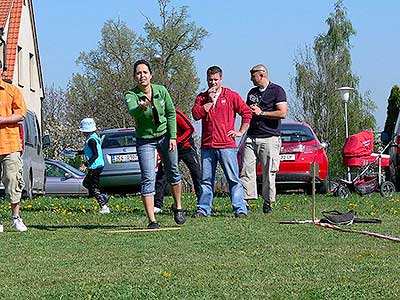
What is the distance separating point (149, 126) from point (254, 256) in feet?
10.3

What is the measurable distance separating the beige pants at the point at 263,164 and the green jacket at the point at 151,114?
2574 mm

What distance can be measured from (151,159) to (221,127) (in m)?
1.89

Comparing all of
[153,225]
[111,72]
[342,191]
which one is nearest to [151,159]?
[153,225]

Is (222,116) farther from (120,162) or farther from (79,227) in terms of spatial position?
Answer: (120,162)

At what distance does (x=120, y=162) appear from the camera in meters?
21.0

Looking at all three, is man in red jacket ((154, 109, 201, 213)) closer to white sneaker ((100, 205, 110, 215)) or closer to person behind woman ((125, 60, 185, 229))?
white sneaker ((100, 205, 110, 215))

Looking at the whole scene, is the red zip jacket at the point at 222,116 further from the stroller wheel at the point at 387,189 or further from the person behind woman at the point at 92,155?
the stroller wheel at the point at 387,189

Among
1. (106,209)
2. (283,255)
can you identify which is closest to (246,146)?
(106,209)

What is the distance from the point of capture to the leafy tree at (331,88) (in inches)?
2499

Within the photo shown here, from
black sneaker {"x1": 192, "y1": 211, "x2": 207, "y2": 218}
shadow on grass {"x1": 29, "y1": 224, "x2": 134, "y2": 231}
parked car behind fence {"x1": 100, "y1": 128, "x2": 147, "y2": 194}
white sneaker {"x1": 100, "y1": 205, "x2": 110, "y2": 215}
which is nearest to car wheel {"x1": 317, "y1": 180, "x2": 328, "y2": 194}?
parked car behind fence {"x1": 100, "y1": 128, "x2": 147, "y2": 194}

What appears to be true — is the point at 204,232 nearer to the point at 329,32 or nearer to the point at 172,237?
the point at 172,237

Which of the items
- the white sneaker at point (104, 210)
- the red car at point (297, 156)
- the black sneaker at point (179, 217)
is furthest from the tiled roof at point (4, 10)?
the black sneaker at point (179, 217)

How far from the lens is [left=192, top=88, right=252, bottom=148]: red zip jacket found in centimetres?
1229

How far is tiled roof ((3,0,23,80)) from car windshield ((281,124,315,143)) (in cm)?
1820
